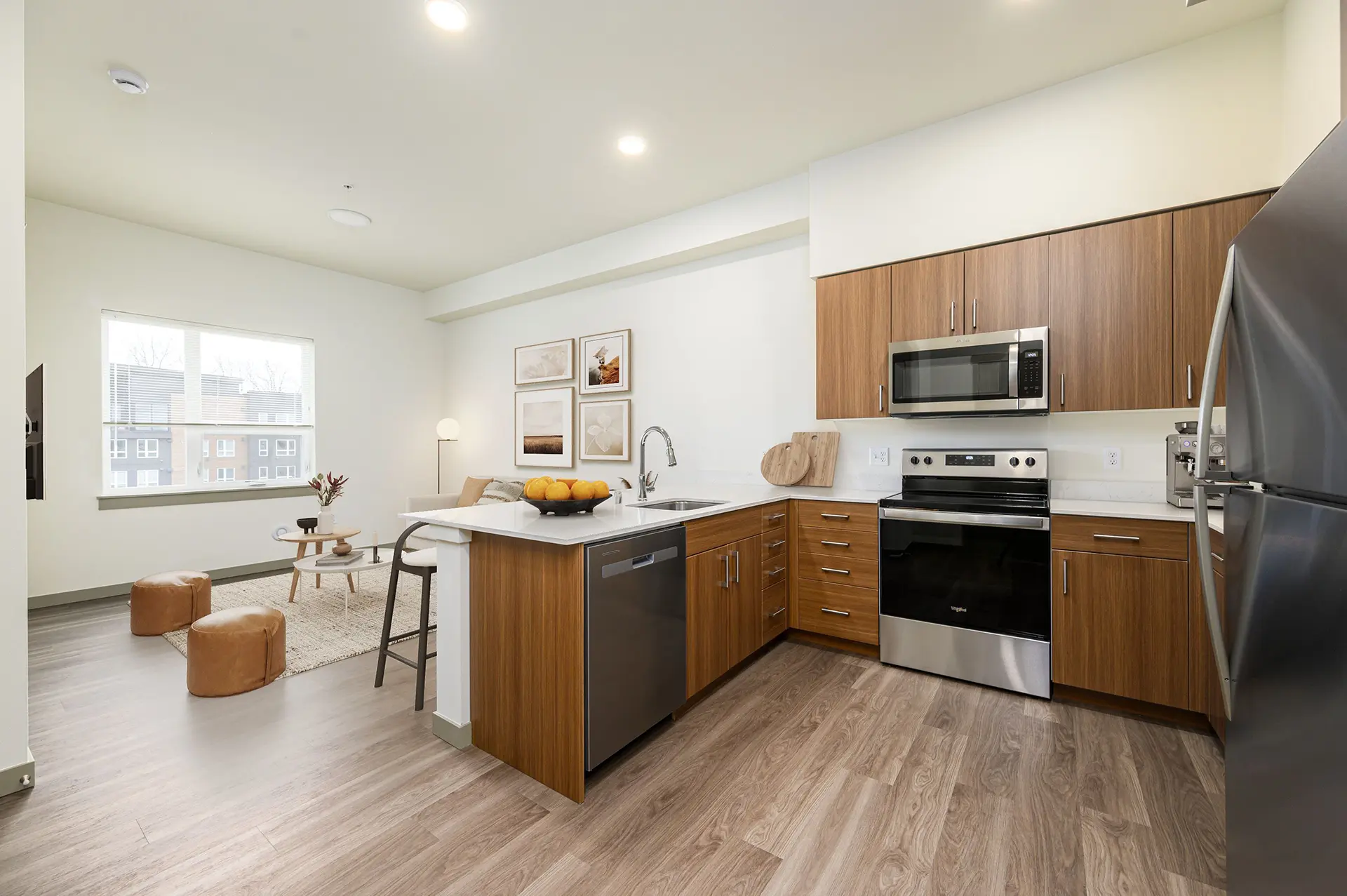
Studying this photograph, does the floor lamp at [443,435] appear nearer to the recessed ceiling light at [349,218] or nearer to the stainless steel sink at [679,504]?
the recessed ceiling light at [349,218]

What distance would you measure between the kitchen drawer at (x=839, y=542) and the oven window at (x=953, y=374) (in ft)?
2.56

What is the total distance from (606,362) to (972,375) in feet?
9.75

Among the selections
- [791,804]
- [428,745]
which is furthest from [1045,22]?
[428,745]

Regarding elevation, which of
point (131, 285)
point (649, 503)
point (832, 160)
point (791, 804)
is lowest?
point (791, 804)

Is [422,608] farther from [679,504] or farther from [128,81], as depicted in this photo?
[128,81]

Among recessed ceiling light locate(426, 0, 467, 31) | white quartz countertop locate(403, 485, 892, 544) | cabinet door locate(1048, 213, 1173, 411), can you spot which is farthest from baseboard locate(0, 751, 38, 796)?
cabinet door locate(1048, 213, 1173, 411)

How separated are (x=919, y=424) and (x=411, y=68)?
323 centimetres

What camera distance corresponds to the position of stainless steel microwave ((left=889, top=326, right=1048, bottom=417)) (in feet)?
8.83

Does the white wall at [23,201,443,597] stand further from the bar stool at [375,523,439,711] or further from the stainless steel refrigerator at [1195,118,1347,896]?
the stainless steel refrigerator at [1195,118,1347,896]

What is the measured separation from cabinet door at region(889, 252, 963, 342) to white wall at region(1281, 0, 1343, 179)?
120 centimetres

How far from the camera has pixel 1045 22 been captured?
7.47 ft

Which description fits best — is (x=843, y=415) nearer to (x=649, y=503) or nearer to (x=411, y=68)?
(x=649, y=503)

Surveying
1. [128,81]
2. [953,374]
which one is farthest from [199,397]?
[953,374]

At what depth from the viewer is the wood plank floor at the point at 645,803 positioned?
154 cm
